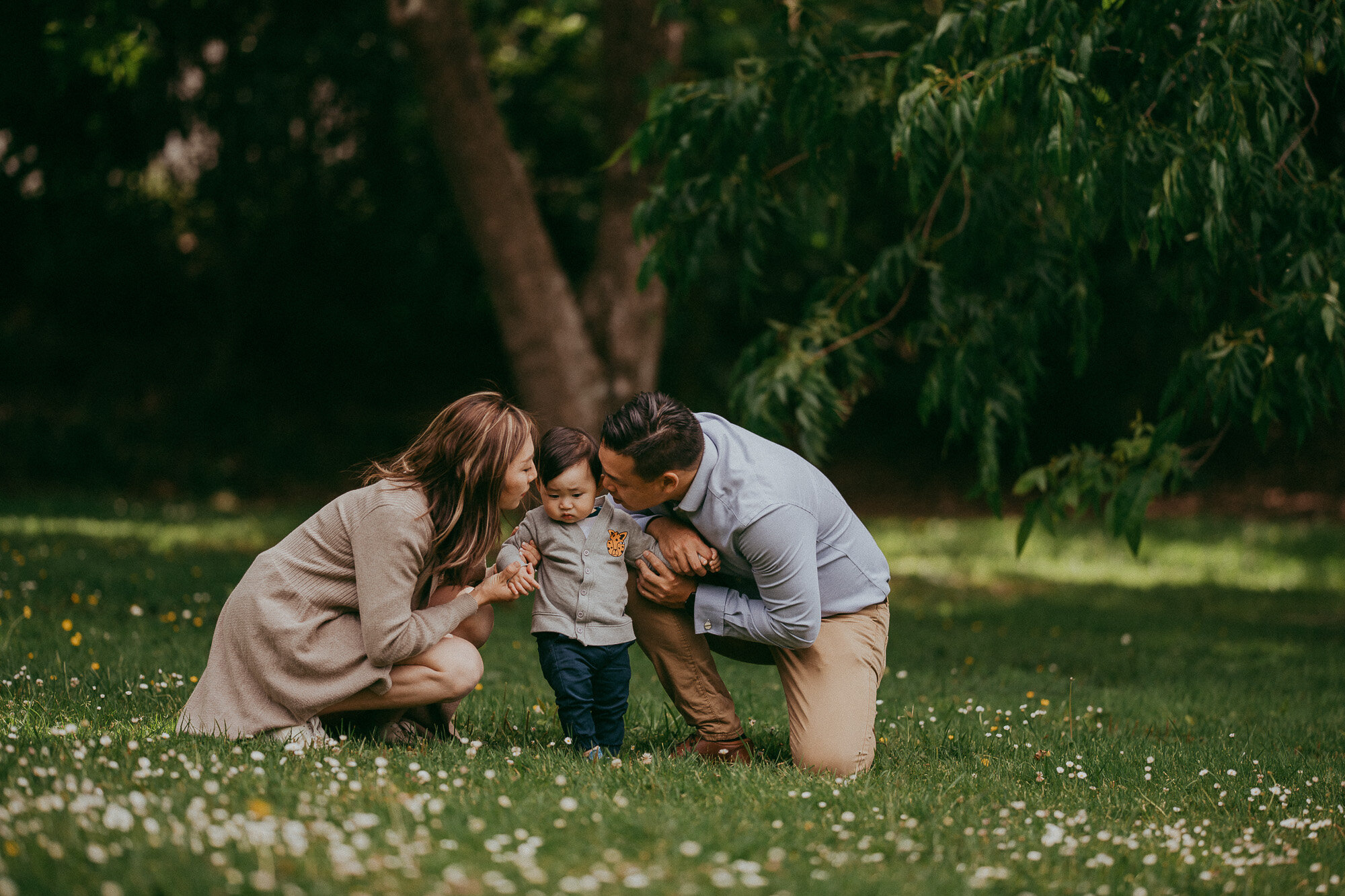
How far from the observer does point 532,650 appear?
643 centimetres

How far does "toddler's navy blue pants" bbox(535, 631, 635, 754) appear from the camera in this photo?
3.85 metres

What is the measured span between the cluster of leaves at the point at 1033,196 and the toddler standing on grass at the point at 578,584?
156 cm

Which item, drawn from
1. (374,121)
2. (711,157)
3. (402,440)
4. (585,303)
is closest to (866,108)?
(711,157)

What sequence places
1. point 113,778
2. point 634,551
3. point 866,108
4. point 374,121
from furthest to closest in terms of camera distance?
point 374,121 → point 866,108 → point 634,551 → point 113,778

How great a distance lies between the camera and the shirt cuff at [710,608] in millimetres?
4020

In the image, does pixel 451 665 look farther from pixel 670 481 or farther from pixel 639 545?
pixel 670 481

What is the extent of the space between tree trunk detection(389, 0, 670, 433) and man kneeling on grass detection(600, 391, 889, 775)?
3506mm

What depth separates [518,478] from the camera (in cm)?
373

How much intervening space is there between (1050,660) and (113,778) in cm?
547

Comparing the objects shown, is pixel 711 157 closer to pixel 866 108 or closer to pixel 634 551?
pixel 866 108

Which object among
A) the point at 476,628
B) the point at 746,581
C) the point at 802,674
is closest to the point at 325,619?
the point at 476,628

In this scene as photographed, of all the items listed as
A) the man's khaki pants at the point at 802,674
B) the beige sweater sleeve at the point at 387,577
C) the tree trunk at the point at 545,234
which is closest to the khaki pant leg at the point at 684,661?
the man's khaki pants at the point at 802,674

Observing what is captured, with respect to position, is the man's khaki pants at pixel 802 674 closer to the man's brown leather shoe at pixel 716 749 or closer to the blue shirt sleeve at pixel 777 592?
the man's brown leather shoe at pixel 716 749

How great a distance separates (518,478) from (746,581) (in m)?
0.96
